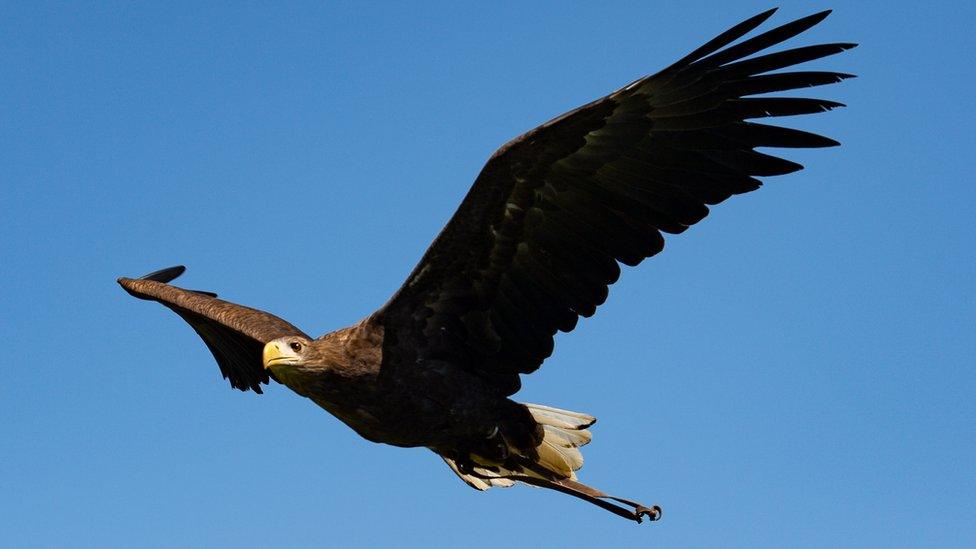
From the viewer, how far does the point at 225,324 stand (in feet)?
30.2

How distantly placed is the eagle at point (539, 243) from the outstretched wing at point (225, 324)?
1.39 metres

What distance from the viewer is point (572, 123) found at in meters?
7.38

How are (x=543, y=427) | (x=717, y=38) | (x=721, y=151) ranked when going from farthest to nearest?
1. (x=543, y=427)
2. (x=721, y=151)
3. (x=717, y=38)

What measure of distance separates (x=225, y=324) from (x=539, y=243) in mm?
2701

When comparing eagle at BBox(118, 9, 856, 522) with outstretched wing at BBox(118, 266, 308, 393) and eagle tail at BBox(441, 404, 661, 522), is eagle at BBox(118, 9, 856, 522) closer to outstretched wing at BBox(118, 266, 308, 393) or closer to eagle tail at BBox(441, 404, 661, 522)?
eagle tail at BBox(441, 404, 661, 522)

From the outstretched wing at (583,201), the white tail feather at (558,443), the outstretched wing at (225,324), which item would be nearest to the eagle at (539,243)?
the outstretched wing at (583,201)

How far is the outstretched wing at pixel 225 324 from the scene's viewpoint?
29.9 ft

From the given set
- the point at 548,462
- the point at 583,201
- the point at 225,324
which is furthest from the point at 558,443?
the point at 225,324

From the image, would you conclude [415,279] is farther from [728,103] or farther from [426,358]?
[728,103]

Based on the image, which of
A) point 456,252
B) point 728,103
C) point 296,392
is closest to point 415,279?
point 456,252

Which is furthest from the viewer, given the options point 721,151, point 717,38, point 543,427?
point 543,427

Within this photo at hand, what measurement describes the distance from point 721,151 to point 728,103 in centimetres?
29

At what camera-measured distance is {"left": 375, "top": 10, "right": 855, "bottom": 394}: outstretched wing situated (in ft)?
24.3

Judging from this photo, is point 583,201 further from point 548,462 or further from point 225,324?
point 225,324
